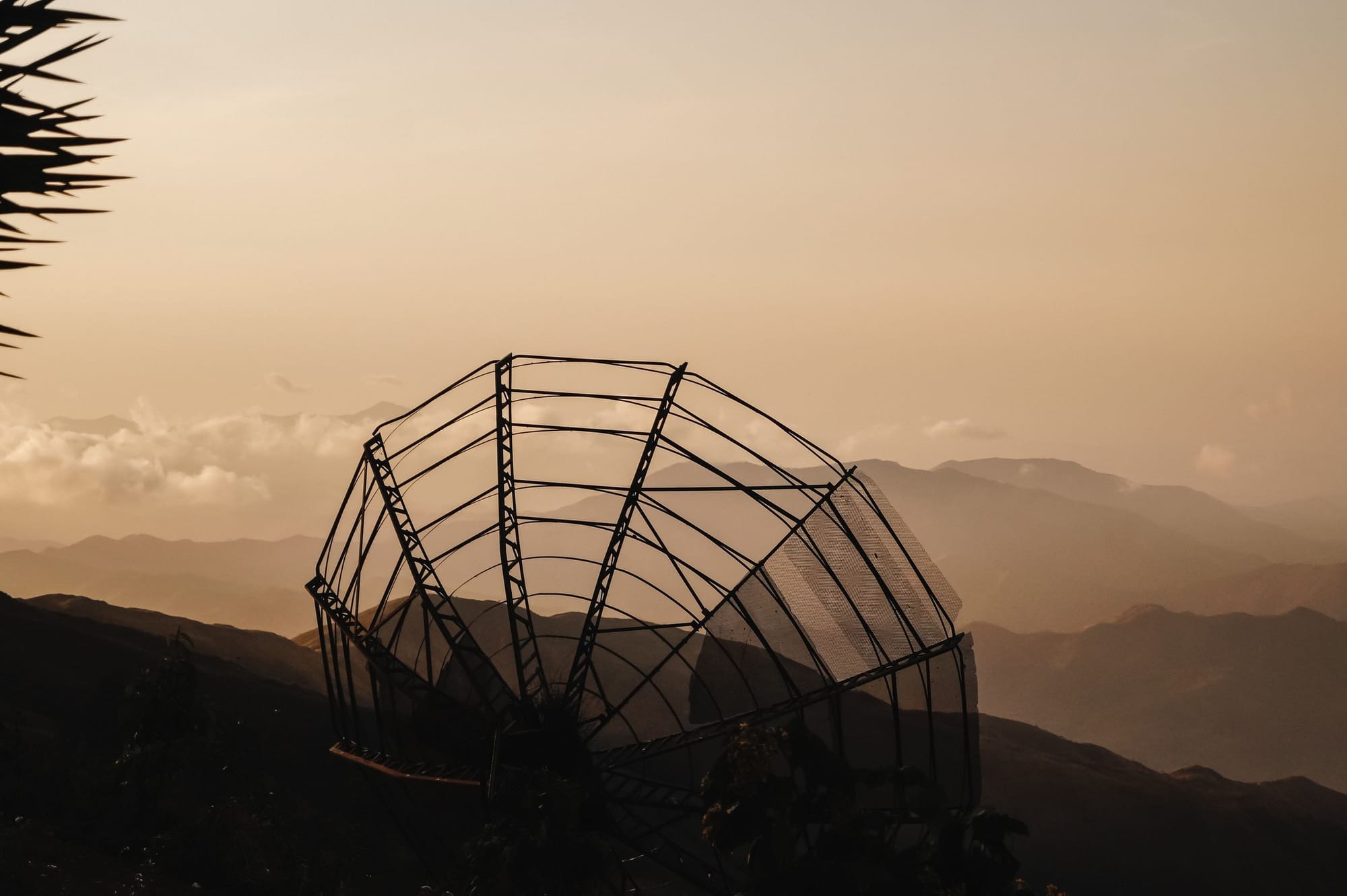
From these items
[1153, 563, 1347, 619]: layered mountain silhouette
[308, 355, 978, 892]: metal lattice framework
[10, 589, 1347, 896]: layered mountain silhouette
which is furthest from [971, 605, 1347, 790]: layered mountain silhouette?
[308, 355, 978, 892]: metal lattice framework

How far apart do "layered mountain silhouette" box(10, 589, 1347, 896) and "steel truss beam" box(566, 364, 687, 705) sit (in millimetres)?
9501

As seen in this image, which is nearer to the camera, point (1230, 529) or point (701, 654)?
point (701, 654)

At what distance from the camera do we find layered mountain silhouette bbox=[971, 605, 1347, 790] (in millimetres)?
73062

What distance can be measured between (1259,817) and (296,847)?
25.5 meters

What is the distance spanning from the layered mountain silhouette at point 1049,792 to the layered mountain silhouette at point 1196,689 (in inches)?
1573

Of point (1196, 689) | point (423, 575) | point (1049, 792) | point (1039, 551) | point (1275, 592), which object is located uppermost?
point (1039, 551)

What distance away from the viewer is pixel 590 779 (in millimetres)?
9117

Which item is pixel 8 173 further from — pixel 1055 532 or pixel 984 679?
pixel 1055 532

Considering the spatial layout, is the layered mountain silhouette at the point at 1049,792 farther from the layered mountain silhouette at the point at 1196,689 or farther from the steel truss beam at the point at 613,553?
the layered mountain silhouette at the point at 1196,689

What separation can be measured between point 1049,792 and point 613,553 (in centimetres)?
2404

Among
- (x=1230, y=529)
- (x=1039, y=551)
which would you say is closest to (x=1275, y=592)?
(x=1039, y=551)

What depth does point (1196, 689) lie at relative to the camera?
78500mm

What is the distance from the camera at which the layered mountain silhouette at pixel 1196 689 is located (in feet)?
240

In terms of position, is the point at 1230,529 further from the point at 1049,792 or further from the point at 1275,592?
the point at 1049,792
